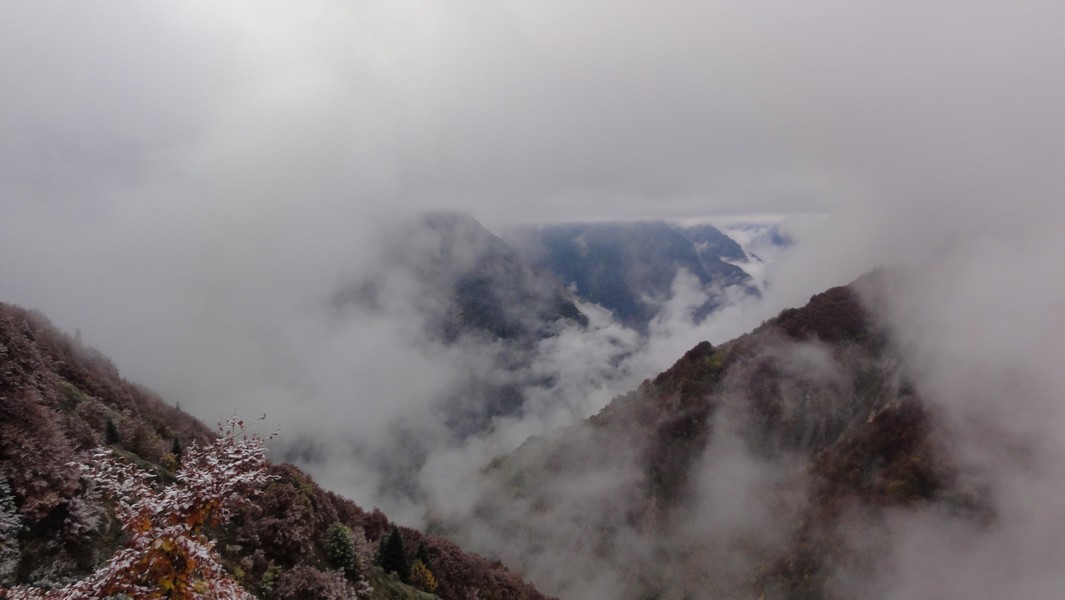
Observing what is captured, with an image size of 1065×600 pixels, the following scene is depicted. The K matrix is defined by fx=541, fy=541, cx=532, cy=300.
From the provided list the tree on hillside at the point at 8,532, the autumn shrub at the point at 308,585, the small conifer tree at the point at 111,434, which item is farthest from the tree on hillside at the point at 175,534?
the small conifer tree at the point at 111,434

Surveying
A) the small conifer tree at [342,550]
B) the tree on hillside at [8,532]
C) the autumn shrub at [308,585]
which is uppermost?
the small conifer tree at [342,550]

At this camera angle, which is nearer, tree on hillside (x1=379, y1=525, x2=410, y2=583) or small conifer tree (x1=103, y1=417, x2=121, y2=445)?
small conifer tree (x1=103, y1=417, x2=121, y2=445)

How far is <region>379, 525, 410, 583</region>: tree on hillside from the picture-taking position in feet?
96.7

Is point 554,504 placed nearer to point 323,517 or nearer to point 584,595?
point 584,595

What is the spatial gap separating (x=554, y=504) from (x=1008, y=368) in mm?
97340

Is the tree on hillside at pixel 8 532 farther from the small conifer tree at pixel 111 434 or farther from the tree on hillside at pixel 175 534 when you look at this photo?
the small conifer tree at pixel 111 434

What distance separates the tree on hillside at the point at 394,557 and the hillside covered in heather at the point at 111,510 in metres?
0.17

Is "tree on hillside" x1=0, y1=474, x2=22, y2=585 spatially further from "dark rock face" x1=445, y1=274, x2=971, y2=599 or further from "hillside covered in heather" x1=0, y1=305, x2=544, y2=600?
"dark rock face" x1=445, y1=274, x2=971, y2=599

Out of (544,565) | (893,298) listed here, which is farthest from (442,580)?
(893,298)

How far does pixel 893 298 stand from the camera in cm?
13125

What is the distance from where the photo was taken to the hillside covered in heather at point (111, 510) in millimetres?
13492

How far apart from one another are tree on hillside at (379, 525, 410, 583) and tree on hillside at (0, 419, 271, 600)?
22.8m

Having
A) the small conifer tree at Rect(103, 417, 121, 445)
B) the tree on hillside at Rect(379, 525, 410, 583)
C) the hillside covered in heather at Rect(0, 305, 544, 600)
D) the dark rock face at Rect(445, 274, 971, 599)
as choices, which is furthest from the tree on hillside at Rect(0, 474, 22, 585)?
the dark rock face at Rect(445, 274, 971, 599)

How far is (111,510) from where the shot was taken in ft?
53.2
